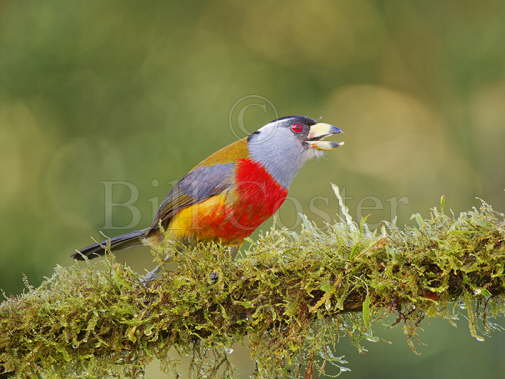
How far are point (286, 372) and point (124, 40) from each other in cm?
529

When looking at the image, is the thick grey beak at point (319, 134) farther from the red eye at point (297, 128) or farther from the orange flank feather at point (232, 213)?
the orange flank feather at point (232, 213)

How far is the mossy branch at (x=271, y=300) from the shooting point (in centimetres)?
230

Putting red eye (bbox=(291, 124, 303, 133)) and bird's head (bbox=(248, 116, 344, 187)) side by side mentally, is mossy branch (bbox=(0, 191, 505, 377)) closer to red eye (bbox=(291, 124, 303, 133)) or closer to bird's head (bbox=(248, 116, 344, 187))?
bird's head (bbox=(248, 116, 344, 187))

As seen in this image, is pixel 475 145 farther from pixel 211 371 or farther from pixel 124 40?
pixel 211 371

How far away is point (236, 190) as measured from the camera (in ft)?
12.0

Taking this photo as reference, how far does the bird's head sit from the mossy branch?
1.22 meters

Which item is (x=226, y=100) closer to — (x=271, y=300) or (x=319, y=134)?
(x=319, y=134)

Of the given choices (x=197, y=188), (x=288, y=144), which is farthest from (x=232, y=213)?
(x=288, y=144)

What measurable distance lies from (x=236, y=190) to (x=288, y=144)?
604mm

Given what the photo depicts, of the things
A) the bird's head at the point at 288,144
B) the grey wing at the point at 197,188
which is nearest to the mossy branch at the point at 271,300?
the grey wing at the point at 197,188

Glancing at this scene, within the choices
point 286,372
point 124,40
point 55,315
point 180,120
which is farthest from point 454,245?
point 124,40

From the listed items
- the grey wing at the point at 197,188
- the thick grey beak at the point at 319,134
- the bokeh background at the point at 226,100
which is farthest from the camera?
the bokeh background at the point at 226,100

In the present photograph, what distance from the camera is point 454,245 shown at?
2.27 meters

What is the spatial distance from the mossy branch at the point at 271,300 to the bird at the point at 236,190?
834 mm
